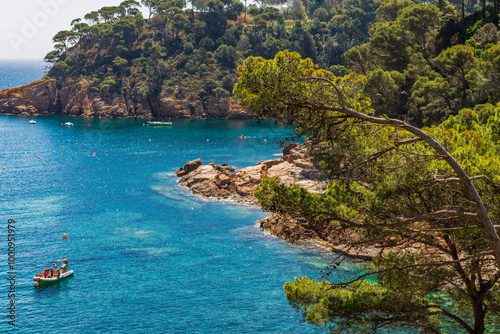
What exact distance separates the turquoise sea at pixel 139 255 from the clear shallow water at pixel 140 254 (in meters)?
0.09

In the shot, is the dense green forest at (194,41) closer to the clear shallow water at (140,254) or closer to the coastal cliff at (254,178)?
the coastal cliff at (254,178)

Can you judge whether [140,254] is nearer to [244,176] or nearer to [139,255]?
[139,255]

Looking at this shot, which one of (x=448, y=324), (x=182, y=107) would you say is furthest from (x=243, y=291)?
(x=182, y=107)

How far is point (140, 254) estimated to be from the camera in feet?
111

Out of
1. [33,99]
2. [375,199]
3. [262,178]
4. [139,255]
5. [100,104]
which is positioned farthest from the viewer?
[33,99]

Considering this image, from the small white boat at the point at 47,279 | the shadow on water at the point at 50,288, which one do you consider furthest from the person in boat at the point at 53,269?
the shadow on water at the point at 50,288

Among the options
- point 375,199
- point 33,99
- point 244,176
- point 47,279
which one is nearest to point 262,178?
point 244,176

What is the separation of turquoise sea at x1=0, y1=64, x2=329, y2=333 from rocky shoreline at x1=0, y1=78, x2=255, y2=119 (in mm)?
55704

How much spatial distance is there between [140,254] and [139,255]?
0.19 m

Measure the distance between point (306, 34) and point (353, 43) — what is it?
15123mm

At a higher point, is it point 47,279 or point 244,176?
point 244,176

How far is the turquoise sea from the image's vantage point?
80.9 feet

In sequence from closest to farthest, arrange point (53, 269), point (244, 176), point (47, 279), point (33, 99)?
point (47, 279) < point (53, 269) < point (244, 176) < point (33, 99)

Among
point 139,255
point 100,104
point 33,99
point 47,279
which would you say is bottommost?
point 139,255
